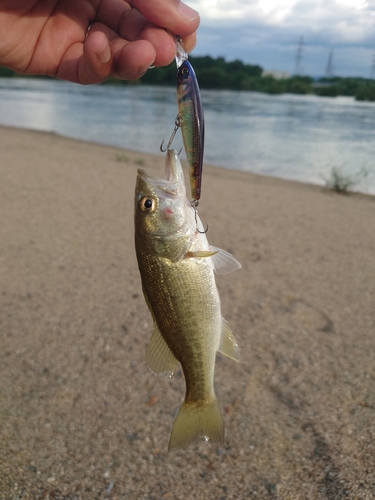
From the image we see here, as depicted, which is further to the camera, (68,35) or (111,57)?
(68,35)

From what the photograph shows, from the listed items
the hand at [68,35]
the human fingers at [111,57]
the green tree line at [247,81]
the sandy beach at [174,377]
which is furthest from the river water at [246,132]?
the green tree line at [247,81]

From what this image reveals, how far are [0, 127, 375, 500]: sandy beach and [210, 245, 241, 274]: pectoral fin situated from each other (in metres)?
1.55

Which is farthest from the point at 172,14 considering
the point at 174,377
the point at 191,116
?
the point at 174,377

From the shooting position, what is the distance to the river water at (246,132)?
1495 cm

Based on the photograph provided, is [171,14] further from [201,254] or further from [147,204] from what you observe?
[201,254]

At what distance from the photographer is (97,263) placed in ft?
17.7

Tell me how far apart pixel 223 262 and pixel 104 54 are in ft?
3.75

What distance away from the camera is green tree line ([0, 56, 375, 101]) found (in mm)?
50156

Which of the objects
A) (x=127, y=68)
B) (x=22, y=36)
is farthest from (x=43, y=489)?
(x=22, y=36)

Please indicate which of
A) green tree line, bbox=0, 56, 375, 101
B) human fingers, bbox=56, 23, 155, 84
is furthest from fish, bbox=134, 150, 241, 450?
green tree line, bbox=0, 56, 375, 101

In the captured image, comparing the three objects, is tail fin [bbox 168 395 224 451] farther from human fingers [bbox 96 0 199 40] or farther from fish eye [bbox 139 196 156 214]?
human fingers [bbox 96 0 199 40]

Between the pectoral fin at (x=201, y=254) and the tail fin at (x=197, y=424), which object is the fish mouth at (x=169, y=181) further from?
the tail fin at (x=197, y=424)

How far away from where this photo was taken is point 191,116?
1.63 metres

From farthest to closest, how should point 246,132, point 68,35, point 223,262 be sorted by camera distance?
point 246,132 → point 68,35 → point 223,262
